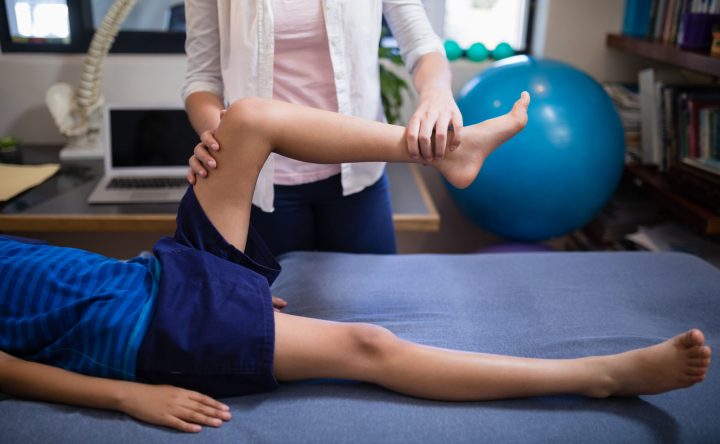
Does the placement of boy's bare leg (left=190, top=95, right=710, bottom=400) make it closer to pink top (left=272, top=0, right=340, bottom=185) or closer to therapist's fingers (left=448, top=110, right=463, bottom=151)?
therapist's fingers (left=448, top=110, right=463, bottom=151)

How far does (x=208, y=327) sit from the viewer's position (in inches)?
43.9

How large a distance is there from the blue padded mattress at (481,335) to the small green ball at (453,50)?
1.14 m

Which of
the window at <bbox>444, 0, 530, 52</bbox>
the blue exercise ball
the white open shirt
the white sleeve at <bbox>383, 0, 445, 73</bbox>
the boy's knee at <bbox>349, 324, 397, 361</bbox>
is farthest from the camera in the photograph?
the window at <bbox>444, 0, 530, 52</bbox>

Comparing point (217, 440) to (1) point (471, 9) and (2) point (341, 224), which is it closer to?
(2) point (341, 224)

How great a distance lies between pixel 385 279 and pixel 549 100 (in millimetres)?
824

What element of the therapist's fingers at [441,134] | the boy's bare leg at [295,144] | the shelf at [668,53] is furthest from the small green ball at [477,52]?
the therapist's fingers at [441,134]

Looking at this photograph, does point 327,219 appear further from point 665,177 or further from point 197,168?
point 665,177

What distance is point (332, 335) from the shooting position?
1163 mm

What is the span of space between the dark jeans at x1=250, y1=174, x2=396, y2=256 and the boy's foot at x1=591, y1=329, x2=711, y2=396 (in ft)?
2.10

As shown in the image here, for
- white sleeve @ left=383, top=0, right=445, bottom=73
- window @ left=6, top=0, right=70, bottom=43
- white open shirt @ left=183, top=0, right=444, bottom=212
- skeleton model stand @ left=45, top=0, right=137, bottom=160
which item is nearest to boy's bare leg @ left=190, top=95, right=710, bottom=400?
white open shirt @ left=183, top=0, right=444, bottom=212

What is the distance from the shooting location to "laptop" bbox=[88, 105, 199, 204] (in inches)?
81.8

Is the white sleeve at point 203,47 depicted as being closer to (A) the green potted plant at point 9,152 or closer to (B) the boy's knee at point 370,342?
(B) the boy's knee at point 370,342

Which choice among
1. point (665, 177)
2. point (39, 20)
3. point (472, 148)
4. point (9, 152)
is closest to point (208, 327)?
point (472, 148)

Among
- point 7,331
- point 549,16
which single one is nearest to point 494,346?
point 7,331
